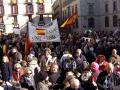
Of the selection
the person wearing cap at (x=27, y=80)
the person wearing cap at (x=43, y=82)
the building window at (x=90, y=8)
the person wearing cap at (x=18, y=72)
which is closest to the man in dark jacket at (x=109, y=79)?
the person wearing cap at (x=43, y=82)

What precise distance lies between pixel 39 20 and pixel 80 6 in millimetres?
5933

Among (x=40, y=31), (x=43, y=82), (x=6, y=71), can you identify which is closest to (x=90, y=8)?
(x=40, y=31)

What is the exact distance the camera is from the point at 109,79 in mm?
9336

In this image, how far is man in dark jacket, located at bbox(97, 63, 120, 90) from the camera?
930 cm

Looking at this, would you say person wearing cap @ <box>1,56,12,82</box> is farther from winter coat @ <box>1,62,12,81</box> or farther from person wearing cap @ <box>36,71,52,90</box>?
person wearing cap @ <box>36,71,52,90</box>

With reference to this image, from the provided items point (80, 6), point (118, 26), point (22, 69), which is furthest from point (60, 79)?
point (80, 6)

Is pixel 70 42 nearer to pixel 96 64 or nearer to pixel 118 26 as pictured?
pixel 96 64

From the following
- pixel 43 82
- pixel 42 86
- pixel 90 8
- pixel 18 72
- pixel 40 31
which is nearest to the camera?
pixel 42 86

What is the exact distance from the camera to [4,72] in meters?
12.0

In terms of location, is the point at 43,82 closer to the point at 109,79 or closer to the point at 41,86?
the point at 41,86

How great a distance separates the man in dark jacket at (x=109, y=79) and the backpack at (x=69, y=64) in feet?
8.73

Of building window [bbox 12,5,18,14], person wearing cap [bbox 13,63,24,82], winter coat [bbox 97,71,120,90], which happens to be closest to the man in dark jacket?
winter coat [bbox 97,71,120,90]

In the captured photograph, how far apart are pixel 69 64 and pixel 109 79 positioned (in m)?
3.15

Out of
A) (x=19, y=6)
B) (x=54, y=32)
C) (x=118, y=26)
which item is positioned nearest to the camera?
(x=54, y=32)
